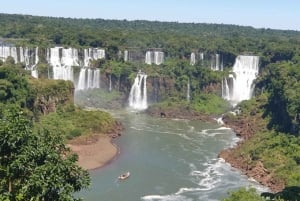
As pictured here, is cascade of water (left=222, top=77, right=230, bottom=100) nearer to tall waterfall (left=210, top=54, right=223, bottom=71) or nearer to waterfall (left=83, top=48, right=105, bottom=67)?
tall waterfall (left=210, top=54, right=223, bottom=71)

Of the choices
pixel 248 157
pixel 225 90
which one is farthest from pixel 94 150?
pixel 225 90

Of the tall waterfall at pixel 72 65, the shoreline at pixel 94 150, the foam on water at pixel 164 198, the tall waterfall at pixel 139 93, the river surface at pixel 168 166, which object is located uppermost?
the tall waterfall at pixel 72 65

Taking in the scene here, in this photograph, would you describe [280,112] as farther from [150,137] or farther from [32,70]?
[32,70]

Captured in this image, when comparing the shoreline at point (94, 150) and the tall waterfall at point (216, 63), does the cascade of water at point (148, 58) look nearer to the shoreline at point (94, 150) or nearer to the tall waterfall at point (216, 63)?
the tall waterfall at point (216, 63)

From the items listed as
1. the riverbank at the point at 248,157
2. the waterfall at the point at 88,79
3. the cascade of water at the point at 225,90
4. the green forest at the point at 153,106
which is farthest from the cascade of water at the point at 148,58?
the riverbank at the point at 248,157

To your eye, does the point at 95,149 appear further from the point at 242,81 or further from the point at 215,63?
the point at 215,63

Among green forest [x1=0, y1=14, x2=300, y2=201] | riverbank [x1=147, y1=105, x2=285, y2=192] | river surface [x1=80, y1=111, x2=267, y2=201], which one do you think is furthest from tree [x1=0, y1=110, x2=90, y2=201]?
riverbank [x1=147, y1=105, x2=285, y2=192]
